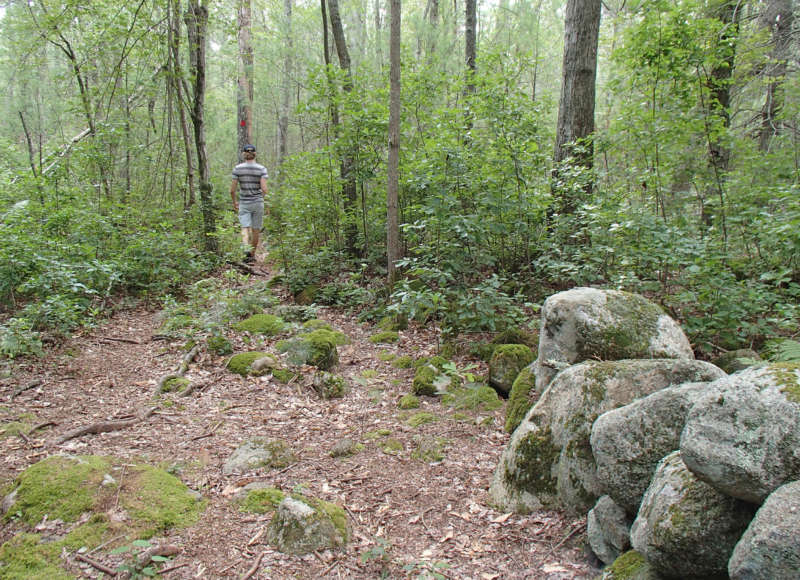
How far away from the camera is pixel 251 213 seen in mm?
9992

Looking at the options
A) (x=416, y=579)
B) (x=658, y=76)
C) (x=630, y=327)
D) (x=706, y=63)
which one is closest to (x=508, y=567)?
(x=416, y=579)

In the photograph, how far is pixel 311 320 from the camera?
7168mm

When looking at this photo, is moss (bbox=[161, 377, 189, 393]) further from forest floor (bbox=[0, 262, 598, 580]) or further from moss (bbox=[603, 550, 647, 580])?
moss (bbox=[603, 550, 647, 580])

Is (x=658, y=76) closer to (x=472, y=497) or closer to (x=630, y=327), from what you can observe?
(x=630, y=327)

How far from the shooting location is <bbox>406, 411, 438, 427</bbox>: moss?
14.8 feet

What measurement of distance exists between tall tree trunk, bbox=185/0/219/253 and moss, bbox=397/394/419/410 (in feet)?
20.6

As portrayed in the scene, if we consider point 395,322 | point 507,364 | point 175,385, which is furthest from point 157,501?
point 395,322

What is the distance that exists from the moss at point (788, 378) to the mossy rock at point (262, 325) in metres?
5.87

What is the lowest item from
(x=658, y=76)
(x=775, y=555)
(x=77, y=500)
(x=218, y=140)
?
(x=77, y=500)

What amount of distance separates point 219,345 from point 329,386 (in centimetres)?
177

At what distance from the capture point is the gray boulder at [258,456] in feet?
12.1

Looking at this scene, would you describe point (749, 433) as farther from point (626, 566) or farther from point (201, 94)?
point (201, 94)

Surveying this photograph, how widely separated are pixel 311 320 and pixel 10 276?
3.80 m

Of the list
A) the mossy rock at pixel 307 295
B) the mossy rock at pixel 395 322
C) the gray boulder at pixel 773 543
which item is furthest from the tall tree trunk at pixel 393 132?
the gray boulder at pixel 773 543
